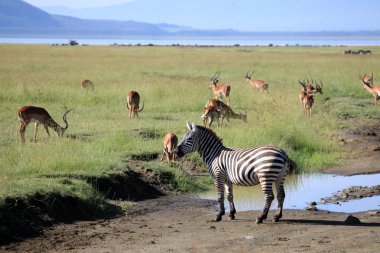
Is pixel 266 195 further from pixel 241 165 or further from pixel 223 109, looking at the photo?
pixel 223 109

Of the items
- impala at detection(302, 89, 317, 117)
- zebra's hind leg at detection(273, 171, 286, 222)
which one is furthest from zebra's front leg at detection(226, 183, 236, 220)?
impala at detection(302, 89, 317, 117)

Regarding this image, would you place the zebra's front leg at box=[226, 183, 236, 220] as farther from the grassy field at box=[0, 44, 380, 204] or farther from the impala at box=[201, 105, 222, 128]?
the impala at box=[201, 105, 222, 128]

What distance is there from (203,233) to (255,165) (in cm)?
130

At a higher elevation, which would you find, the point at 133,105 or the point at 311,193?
the point at 133,105

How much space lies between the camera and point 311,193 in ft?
41.5

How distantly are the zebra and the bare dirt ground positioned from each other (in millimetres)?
390

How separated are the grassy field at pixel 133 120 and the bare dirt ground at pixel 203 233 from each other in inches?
40.2

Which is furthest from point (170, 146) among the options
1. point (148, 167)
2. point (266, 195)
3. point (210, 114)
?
point (210, 114)

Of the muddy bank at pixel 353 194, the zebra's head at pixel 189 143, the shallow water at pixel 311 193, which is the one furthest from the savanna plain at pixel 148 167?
the muddy bank at pixel 353 194

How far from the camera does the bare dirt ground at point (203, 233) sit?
815cm

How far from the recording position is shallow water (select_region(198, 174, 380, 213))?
1138 centimetres

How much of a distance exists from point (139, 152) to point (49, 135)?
283cm

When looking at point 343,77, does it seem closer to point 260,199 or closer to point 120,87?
point 120,87

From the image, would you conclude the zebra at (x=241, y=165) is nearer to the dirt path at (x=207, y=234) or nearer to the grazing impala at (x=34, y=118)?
the dirt path at (x=207, y=234)
